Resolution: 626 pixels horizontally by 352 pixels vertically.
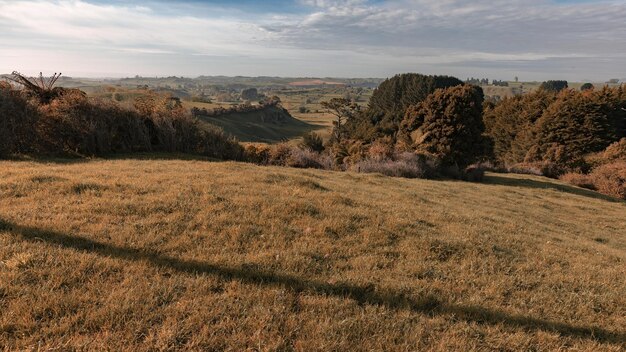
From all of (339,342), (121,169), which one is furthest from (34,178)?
(339,342)

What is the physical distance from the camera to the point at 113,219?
6.18 metres

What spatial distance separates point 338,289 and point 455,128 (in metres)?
22.4

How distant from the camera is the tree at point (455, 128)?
24391 millimetres

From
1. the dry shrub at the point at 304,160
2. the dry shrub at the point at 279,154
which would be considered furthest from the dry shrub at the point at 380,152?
the dry shrub at the point at 279,154

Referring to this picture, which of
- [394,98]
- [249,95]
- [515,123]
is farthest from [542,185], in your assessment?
[249,95]

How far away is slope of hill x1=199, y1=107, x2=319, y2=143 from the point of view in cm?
7037

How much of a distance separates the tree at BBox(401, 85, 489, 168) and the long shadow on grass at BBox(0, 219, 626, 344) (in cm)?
2069

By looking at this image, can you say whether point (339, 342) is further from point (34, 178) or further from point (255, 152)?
point (255, 152)

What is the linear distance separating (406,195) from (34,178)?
34.0 feet

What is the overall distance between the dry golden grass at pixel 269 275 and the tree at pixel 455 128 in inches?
632

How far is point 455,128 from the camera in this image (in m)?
24.5

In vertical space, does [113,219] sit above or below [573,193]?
above

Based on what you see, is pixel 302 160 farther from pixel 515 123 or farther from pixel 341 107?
pixel 341 107

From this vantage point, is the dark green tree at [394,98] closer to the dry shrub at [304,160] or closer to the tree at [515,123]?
the tree at [515,123]
